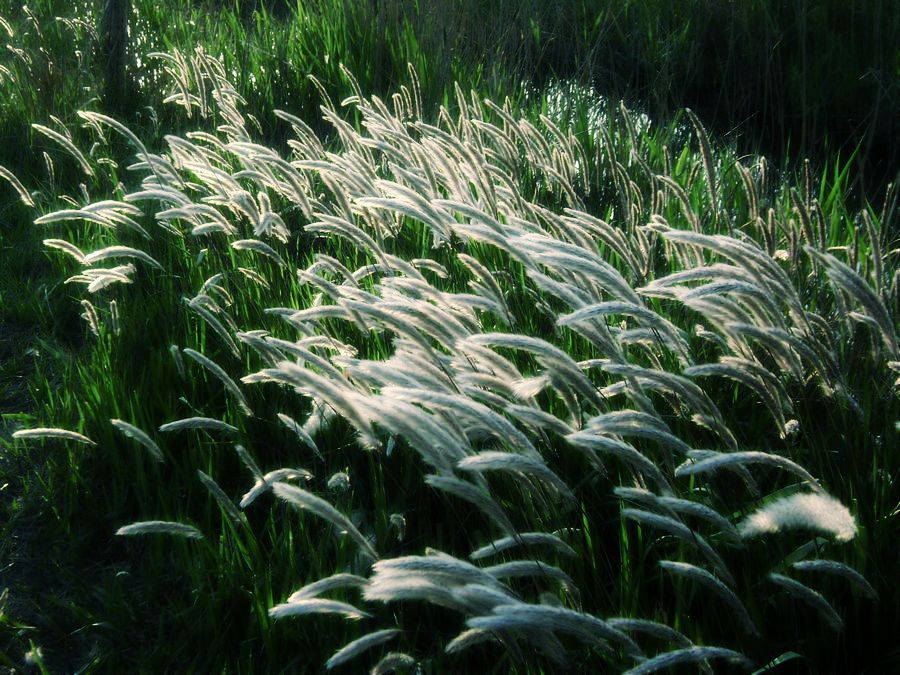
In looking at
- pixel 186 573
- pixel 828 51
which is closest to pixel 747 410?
pixel 186 573

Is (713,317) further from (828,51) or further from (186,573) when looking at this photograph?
(828,51)

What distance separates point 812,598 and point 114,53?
4804mm

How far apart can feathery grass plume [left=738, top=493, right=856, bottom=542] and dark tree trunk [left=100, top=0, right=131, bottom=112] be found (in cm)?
452

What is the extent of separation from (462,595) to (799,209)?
4.31ft

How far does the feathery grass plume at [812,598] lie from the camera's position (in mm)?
1355

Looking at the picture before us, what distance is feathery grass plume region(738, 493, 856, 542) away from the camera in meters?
1.44

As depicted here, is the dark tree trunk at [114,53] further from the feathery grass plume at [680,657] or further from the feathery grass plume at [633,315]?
the feathery grass plume at [680,657]

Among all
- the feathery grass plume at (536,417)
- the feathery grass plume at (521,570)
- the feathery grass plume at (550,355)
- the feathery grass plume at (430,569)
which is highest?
the feathery grass plume at (550,355)

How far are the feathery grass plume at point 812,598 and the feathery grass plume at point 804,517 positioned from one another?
3.7 inches

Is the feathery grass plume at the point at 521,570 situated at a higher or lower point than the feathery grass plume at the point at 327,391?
lower

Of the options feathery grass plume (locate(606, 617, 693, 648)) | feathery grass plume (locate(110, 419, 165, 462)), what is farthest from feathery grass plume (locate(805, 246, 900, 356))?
feathery grass plume (locate(110, 419, 165, 462))

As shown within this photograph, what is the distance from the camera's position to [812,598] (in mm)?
1372

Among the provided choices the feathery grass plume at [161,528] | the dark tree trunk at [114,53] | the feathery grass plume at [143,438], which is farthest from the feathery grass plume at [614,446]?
the dark tree trunk at [114,53]

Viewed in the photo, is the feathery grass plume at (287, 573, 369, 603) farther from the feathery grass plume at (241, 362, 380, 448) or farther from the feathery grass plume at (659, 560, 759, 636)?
the feathery grass plume at (659, 560, 759, 636)
